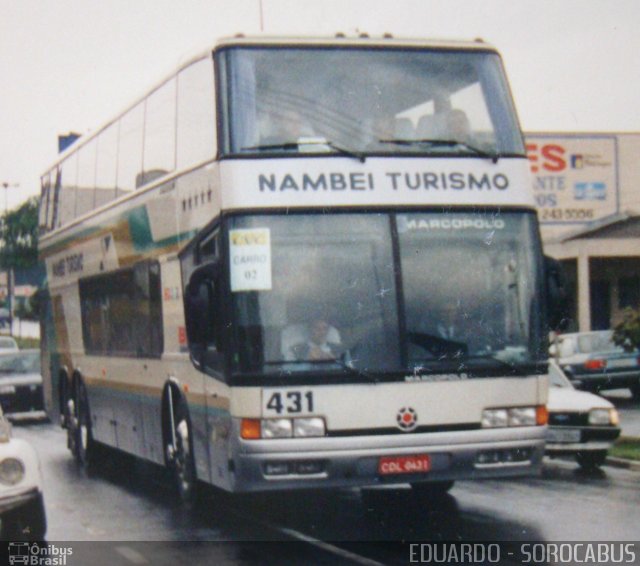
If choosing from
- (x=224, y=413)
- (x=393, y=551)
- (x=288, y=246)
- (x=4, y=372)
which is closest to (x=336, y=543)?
(x=393, y=551)

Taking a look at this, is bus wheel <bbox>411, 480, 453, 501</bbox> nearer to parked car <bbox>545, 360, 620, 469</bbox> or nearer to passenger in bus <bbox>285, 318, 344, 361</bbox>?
parked car <bbox>545, 360, 620, 469</bbox>

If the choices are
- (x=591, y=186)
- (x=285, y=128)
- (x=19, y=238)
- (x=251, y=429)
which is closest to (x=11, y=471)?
(x=251, y=429)

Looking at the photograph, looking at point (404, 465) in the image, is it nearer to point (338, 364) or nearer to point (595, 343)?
point (338, 364)

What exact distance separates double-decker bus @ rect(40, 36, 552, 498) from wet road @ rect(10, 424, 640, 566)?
0.54 metres

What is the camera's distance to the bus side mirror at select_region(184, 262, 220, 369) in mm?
11000

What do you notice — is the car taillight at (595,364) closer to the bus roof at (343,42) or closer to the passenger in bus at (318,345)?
the bus roof at (343,42)

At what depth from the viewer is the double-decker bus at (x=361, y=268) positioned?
10.8m

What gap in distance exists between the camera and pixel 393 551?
10586 mm

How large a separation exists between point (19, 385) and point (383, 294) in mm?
21136

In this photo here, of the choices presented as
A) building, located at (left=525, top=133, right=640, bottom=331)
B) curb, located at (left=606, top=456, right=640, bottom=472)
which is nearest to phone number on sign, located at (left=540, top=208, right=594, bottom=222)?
building, located at (left=525, top=133, right=640, bottom=331)

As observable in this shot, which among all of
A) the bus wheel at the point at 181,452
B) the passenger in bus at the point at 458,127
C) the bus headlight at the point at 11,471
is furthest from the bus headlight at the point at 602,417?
the bus headlight at the point at 11,471

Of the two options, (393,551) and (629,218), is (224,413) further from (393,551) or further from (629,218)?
(629,218)

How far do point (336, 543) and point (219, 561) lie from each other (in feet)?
3.72

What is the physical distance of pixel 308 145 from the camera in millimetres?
11336
